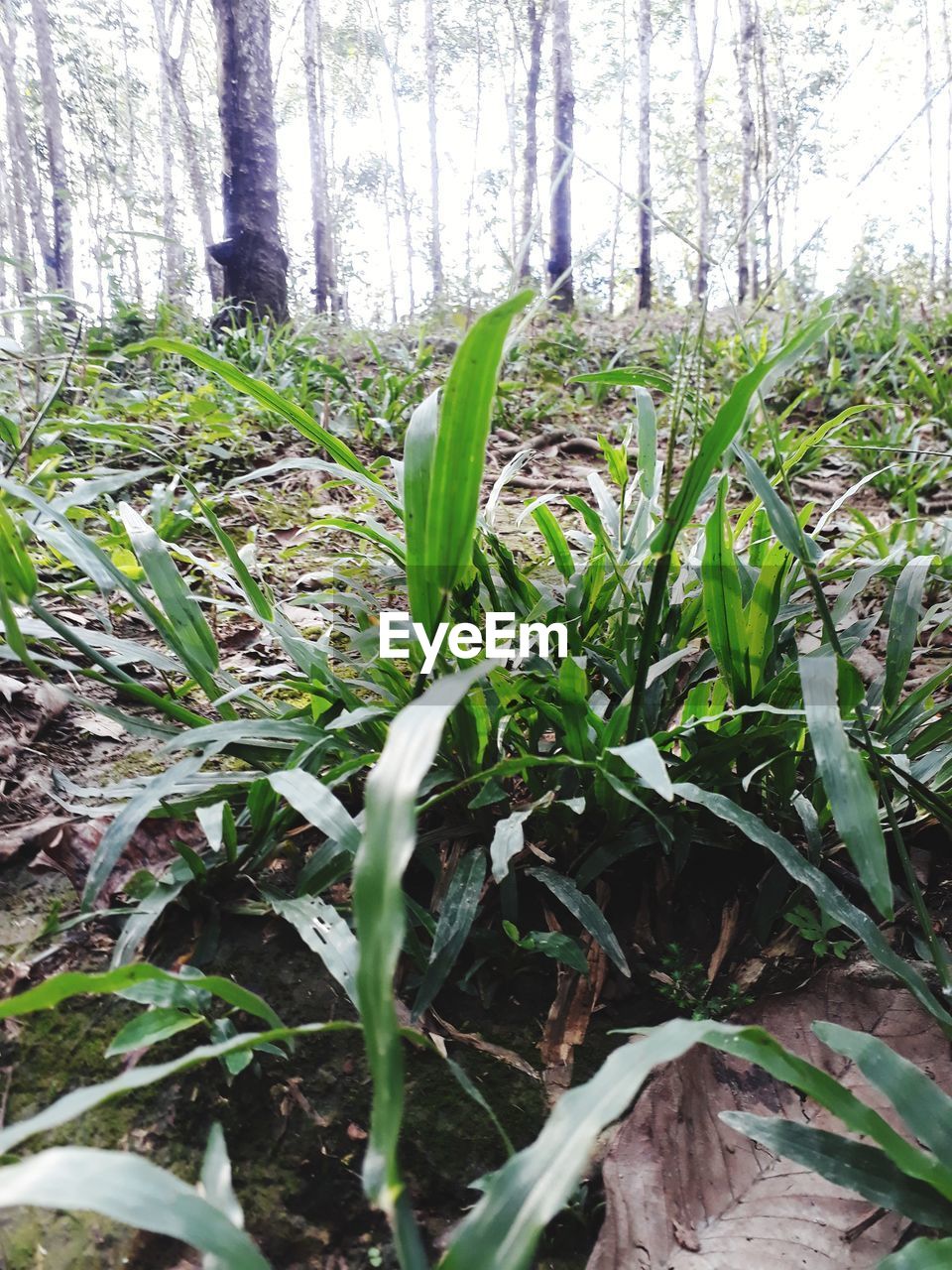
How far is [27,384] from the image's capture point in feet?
7.96

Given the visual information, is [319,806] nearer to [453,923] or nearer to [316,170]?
[453,923]

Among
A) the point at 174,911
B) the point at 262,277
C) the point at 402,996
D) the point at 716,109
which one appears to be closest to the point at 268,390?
the point at 174,911

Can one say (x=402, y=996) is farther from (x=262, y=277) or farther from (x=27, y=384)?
(x=262, y=277)

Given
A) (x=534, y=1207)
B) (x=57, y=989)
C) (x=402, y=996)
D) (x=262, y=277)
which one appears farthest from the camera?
(x=262, y=277)

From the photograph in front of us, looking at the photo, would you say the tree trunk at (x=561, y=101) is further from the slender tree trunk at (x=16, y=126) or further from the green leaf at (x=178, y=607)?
the slender tree trunk at (x=16, y=126)

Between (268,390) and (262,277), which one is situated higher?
(262,277)

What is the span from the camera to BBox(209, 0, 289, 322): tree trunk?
4.24 metres

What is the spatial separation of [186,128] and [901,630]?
28.1 ft

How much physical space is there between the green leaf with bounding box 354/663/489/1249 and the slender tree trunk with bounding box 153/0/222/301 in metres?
5.37

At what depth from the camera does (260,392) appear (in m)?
0.99

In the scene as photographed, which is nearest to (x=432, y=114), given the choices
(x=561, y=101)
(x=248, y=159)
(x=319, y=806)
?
(x=561, y=101)

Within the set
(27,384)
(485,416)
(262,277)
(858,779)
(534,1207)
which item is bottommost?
(534,1207)

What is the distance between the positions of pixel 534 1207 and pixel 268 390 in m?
0.93

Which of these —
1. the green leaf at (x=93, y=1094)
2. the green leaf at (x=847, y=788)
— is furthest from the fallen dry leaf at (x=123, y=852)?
the green leaf at (x=847, y=788)
